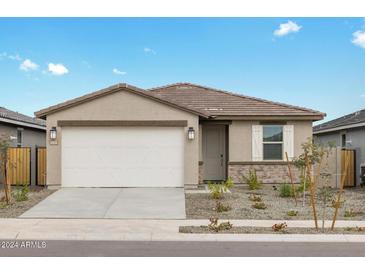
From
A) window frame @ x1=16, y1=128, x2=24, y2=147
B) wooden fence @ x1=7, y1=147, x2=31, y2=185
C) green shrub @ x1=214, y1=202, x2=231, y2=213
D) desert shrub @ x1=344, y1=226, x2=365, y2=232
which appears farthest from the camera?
window frame @ x1=16, y1=128, x2=24, y2=147

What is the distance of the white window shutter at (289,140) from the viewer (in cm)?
1730

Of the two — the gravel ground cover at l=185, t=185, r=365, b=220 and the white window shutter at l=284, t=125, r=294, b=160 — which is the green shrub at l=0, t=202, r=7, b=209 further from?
the white window shutter at l=284, t=125, r=294, b=160

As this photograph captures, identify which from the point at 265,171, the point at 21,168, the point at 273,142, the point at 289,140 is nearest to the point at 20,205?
the point at 21,168

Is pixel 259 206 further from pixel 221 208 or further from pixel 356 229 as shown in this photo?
pixel 356 229

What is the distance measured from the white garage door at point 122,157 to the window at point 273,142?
4.05 m

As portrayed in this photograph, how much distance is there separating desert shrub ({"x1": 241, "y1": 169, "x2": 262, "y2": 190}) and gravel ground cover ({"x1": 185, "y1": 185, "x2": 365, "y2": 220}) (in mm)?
762

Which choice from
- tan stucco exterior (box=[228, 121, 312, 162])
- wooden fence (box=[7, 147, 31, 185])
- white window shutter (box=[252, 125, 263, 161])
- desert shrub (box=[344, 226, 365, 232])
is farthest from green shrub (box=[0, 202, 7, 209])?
white window shutter (box=[252, 125, 263, 161])

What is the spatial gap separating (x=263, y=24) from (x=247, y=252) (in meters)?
10.3

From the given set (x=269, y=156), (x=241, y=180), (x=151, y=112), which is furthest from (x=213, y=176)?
(x=151, y=112)

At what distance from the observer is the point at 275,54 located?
61.7 feet

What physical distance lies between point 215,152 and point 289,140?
328cm

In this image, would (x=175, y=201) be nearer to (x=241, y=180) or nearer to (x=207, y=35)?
(x=241, y=180)

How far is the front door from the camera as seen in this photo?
712 inches

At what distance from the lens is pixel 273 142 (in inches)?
685
